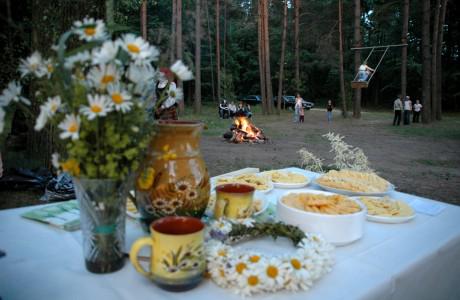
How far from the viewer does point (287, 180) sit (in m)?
2.05

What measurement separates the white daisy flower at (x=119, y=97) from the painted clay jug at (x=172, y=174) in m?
0.29

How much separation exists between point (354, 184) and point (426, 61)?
1802 centimetres

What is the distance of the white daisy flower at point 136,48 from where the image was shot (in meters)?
0.83

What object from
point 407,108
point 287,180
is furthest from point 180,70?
point 407,108

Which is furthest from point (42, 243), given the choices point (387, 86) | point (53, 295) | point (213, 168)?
point (387, 86)

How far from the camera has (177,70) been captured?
937mm

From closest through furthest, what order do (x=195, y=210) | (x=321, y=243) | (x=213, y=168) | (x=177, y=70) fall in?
1. (x=177, y=70)
2. (x=321, y=243)
3. (x=195, y=210)
4. (x=213, y=168)

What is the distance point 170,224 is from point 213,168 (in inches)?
232

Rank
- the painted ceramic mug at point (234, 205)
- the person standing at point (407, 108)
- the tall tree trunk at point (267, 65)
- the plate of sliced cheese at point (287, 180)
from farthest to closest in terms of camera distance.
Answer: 1. the tall tree trunk at point (267, 65)
2. the person standing at point (407, 108)
3. the plate of sliced cheese at point (287, 180)
4. the painted ceramic mug at point (234, 205)

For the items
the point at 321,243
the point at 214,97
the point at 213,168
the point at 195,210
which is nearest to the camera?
the point at 321,243

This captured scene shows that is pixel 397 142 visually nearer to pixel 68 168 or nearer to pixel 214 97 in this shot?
pixel 68 168

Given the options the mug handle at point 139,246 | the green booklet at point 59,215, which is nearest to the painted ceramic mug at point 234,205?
the mug handle at point 139,246

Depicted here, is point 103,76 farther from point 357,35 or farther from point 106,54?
point 357,35

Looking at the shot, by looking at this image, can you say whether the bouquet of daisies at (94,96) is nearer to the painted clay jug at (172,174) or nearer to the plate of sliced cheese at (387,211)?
the painted clay jug at (172,174)
